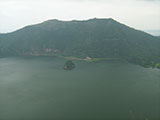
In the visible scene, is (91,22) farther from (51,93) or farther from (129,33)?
(51,93)

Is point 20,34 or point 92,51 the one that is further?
point 20,34

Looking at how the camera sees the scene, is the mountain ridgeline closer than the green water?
No

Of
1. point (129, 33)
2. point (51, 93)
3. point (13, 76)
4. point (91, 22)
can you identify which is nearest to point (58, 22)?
point (91, 22)

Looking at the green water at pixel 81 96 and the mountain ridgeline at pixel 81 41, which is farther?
the mountain ridgeline at pixel 81 41
